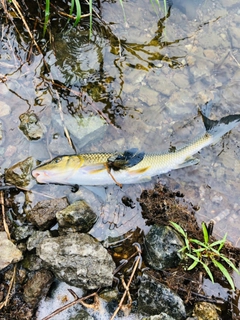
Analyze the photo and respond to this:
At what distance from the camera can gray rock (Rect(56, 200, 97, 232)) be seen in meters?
4.50

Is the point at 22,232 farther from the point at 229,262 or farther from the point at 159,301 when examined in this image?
the point at 229,262

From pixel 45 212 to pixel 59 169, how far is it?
625 millimetres

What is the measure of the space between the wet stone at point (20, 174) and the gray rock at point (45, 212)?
1.31 ft

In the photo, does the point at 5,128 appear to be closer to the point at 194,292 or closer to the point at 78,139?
the point at 78,139

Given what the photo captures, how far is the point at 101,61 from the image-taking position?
18.9 feet

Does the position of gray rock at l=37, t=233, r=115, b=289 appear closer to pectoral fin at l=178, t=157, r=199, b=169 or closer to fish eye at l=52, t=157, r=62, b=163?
fish eye at l=52, t=157, r=62, b=163

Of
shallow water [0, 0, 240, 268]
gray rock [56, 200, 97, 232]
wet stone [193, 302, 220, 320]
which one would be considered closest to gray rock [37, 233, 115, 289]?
gray rock [56, 200, 97, 232]

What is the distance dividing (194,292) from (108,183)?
1846mm

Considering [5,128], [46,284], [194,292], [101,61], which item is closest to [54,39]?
[101,61]

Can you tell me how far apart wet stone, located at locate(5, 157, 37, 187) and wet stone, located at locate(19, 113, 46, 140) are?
43 centimetres

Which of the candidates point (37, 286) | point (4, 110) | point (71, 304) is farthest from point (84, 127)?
point (71, 304)

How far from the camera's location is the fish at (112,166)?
4.86 meters

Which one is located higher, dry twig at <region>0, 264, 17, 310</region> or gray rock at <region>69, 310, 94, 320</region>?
dry twig at <region>0, 264, 17, 310</region>

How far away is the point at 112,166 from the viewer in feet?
15.9
